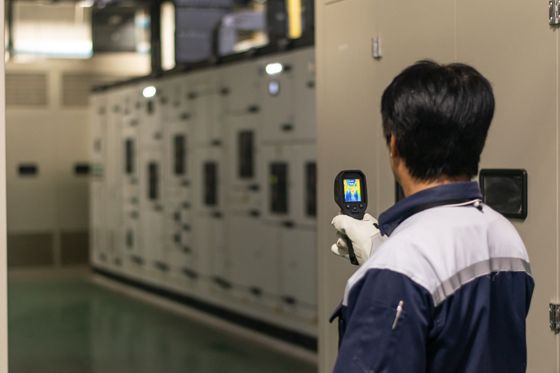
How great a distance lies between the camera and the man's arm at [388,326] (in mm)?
1702

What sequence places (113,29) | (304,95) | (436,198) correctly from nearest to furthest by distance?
1. (436,198)
2. (304,95)
3. (113,29)

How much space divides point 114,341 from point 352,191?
6086 mm

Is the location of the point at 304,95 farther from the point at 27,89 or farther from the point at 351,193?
the point at 27,89

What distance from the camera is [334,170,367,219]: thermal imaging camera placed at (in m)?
2.23

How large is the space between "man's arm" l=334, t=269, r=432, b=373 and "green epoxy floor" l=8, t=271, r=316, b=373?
5.05 meters

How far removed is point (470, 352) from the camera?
71.9 inches

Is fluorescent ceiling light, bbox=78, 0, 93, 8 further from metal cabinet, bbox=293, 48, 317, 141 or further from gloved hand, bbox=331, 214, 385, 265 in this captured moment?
gloved hand, bbox=331, 214, 385, 265

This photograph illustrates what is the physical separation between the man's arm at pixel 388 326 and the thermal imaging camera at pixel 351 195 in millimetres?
488

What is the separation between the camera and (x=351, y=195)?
7.37 ft

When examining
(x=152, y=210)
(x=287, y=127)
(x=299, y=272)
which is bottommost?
(x=299, y=272)

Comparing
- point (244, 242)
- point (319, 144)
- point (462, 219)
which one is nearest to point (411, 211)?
point (462, 219)

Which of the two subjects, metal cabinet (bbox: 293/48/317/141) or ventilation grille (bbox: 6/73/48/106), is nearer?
metal cabinet (bbox: 293/48/317/141)

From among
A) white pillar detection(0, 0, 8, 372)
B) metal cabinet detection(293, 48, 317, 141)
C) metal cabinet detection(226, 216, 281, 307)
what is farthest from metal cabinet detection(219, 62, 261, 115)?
white pillar detection(0, 0, 8, 372)

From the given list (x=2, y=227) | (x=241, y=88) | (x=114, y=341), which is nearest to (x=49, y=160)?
(x=114, y=341)
